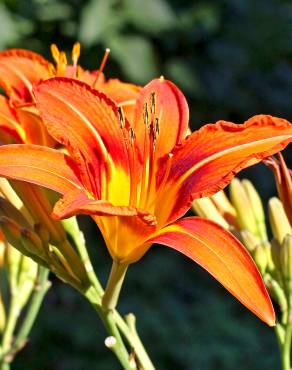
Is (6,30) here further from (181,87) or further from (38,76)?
(38,76)

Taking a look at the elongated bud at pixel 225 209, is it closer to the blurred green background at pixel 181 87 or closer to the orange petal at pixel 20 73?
the orange petal at pixel 20 73

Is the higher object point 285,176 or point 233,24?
point 233,24

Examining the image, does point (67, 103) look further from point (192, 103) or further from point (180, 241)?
point (192, 103)

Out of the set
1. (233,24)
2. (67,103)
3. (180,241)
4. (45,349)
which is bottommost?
(45,349)

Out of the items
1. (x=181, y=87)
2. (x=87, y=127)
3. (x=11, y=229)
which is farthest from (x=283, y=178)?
(x=181, y=87)

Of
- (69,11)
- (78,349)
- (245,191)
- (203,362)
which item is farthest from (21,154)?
(69,11)

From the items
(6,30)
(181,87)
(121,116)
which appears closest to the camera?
(121,116)

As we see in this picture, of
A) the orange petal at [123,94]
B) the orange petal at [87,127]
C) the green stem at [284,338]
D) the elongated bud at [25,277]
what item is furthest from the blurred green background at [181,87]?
the orange petal at [87,127]
